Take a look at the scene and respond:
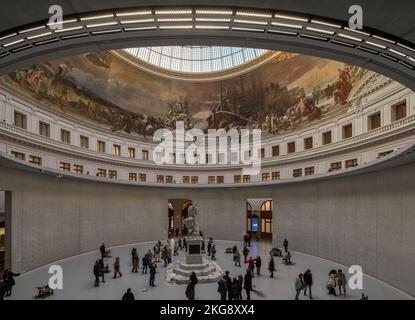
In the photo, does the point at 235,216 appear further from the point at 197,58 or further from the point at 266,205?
the point at 197,58

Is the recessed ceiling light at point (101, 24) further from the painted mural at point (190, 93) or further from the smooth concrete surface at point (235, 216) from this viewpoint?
the painted mural at point (190, 93)

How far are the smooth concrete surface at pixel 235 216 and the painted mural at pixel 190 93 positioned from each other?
747cm

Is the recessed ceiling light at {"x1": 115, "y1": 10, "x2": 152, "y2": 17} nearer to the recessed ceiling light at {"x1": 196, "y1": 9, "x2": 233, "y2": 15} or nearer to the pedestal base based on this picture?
the recessed ceiling light at {"x1": 196, "y1": 9, "x2": 233, "y2": 15}

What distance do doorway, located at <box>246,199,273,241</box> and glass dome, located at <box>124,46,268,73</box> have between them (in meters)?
19.4

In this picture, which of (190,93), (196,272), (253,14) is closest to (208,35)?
(253,14)

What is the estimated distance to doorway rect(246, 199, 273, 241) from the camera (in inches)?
1289

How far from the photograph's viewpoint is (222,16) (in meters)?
5.14

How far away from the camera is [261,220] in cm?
3356

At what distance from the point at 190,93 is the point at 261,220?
1837cm

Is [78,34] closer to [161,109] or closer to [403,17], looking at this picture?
[403,17]

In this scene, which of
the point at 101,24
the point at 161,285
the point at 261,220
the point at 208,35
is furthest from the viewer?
the point at 261,220

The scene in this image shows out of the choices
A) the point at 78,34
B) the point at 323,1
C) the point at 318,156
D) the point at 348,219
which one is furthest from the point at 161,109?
the point at 323,1

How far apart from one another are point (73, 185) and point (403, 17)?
22.7 metres

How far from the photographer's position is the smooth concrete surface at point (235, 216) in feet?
44.9
